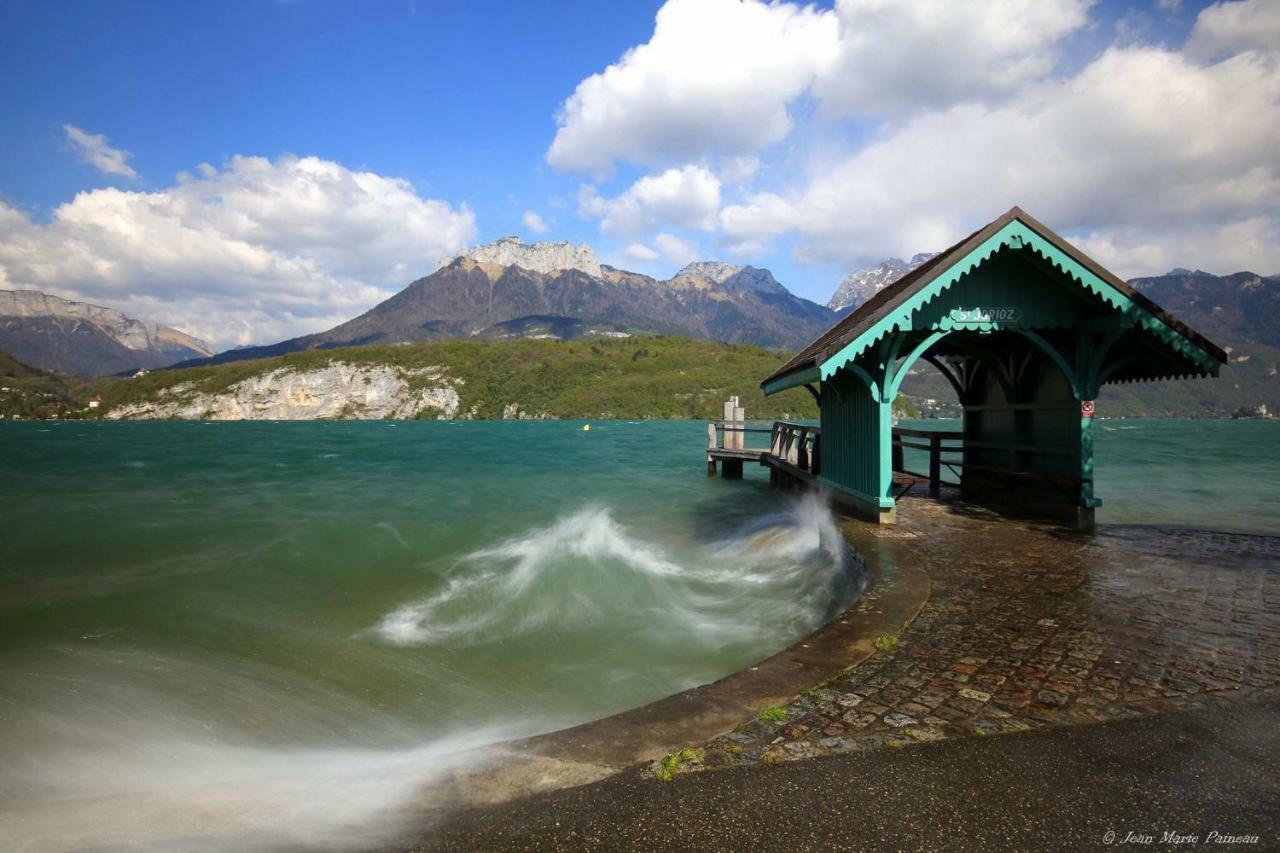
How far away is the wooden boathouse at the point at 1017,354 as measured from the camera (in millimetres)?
10023

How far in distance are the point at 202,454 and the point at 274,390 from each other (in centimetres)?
15358

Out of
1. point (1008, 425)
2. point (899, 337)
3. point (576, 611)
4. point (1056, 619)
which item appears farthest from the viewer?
point (1008, 425)

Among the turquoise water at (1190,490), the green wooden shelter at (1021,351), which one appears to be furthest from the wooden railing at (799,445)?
the turquoise water at (1190,490)

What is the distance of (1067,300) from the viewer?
1084cm

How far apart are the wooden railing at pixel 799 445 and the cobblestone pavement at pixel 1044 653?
8.33 metres

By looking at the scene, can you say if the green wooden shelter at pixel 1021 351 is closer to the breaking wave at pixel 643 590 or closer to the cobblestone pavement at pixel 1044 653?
the breaking wave at pixel 643 590

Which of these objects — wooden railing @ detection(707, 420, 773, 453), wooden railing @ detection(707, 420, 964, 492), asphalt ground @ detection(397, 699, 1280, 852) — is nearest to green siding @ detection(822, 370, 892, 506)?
wooden railing @ detection(707, 420, 964, 492)

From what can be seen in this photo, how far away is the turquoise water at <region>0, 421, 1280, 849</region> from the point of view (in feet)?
17.3

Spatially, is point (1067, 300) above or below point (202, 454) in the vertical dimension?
above

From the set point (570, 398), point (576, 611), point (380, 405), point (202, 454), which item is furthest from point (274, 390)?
point (576, 611)

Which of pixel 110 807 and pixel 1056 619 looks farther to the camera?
pixel 1056 619

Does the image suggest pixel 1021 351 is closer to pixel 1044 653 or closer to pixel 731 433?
pixel 1044 653

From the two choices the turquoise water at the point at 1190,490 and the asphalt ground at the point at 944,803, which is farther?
the turquoise water at the point at 1190,490

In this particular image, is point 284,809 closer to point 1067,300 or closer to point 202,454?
point 1067,300
